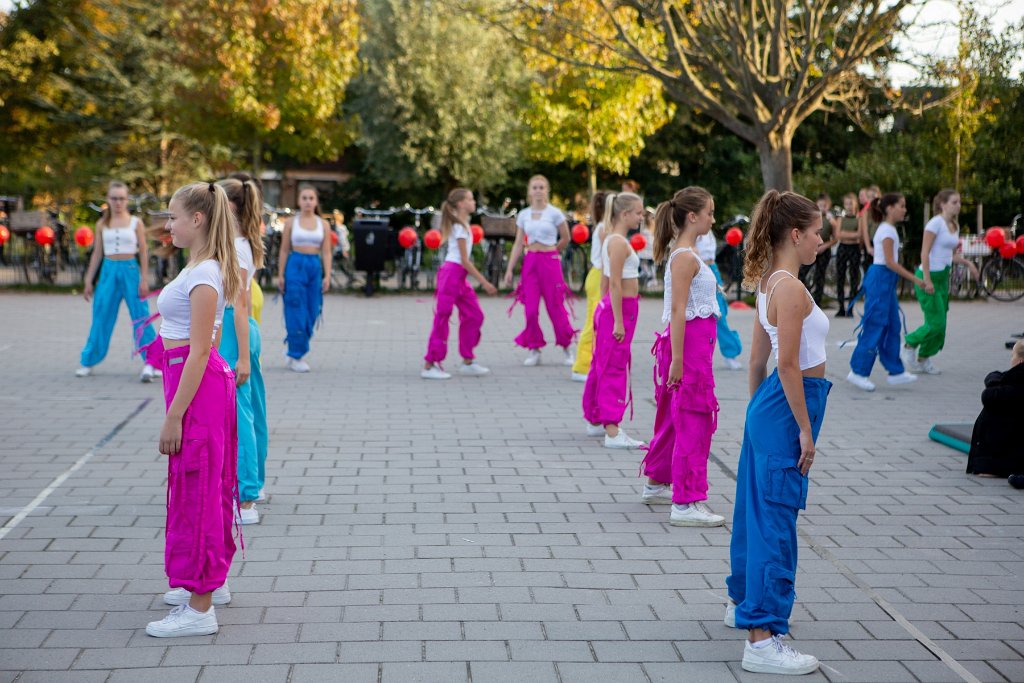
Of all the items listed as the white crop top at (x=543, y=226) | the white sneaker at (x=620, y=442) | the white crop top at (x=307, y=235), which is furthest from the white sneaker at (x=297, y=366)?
the white sneaker at (x=620, y=442)

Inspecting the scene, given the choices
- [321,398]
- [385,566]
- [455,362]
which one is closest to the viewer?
[385,566]

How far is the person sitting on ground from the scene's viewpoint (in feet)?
22.5

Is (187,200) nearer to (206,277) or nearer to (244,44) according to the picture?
(206,277)

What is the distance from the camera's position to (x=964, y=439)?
7.74 m

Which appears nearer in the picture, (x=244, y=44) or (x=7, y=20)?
(x=244, y=44)

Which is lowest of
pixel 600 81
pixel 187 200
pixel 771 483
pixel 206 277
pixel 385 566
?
pixel 385 566

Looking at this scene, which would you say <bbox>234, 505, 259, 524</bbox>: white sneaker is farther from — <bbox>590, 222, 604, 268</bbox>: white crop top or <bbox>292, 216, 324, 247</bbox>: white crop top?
<bbox>292, 216, 324, 247</bbox>: white crop top

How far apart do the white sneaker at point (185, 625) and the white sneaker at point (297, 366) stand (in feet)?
23.5

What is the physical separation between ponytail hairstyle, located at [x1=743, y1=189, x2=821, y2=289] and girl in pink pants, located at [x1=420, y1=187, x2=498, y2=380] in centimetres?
653

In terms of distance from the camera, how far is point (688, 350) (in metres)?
6.05

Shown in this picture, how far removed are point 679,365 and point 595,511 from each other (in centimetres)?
92

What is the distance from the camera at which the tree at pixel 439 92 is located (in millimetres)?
33844

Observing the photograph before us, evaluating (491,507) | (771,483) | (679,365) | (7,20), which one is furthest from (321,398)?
(7,20)

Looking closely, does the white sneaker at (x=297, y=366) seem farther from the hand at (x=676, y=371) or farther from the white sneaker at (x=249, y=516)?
the hand at (x=676, y=371)
